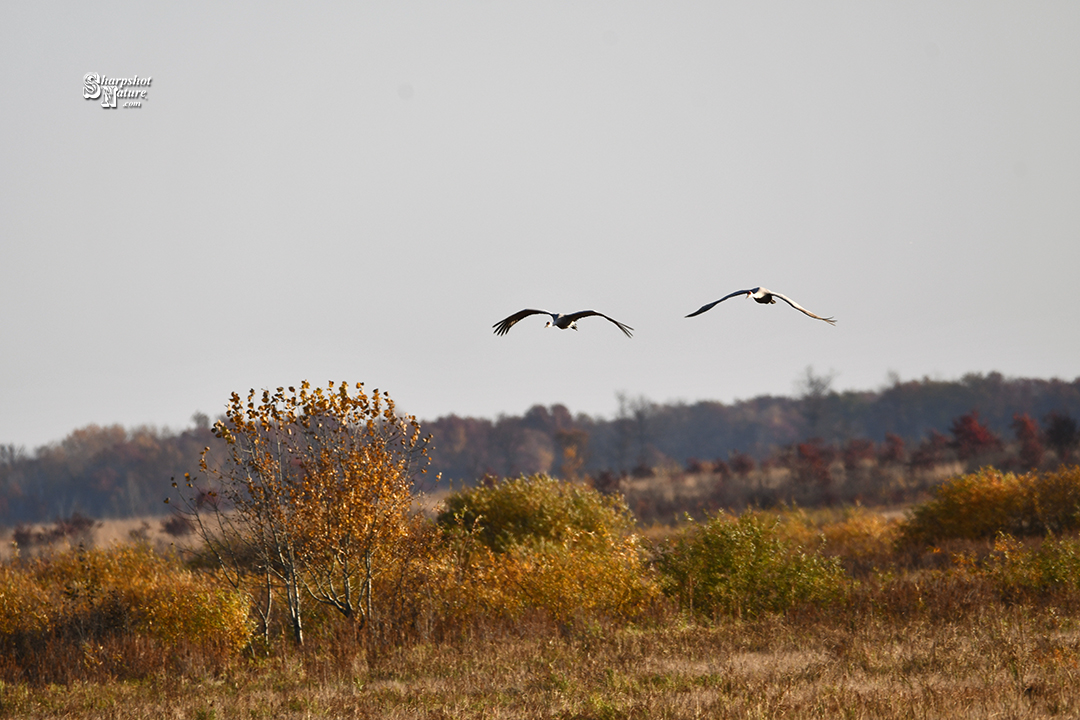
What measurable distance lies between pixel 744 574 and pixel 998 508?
33.3 feet

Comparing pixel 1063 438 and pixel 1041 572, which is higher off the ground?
pixel 1063 438

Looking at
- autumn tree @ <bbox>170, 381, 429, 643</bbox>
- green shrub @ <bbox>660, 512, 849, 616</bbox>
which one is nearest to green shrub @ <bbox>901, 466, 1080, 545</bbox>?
green shrub @ <bbox>660, 512, 849, 616</bbox>

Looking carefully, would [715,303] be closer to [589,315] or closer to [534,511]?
[589,315]

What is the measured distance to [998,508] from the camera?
834 inches

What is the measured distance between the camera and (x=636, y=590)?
13828mm

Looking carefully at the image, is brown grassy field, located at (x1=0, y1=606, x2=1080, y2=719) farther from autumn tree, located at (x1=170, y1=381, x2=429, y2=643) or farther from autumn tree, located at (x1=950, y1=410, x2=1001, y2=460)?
autumn tree, located at (x1=950, y1=410, x2=1001, y2=460)

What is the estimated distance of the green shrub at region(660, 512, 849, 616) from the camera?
1412 cm

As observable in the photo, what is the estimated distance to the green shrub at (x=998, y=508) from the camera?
20922 mm

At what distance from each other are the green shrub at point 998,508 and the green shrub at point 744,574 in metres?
7.99

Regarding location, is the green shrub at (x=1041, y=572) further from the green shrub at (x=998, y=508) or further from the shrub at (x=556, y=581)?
the green shrub at (x=998, y=508)

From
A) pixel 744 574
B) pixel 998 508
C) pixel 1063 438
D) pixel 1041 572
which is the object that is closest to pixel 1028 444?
pixel 1063 438

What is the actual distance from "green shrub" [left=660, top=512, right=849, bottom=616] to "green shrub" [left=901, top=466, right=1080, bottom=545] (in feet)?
26.2

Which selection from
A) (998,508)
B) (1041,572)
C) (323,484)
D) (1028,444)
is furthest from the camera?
(1028,444)

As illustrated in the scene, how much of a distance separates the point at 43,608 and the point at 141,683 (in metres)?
4.37
